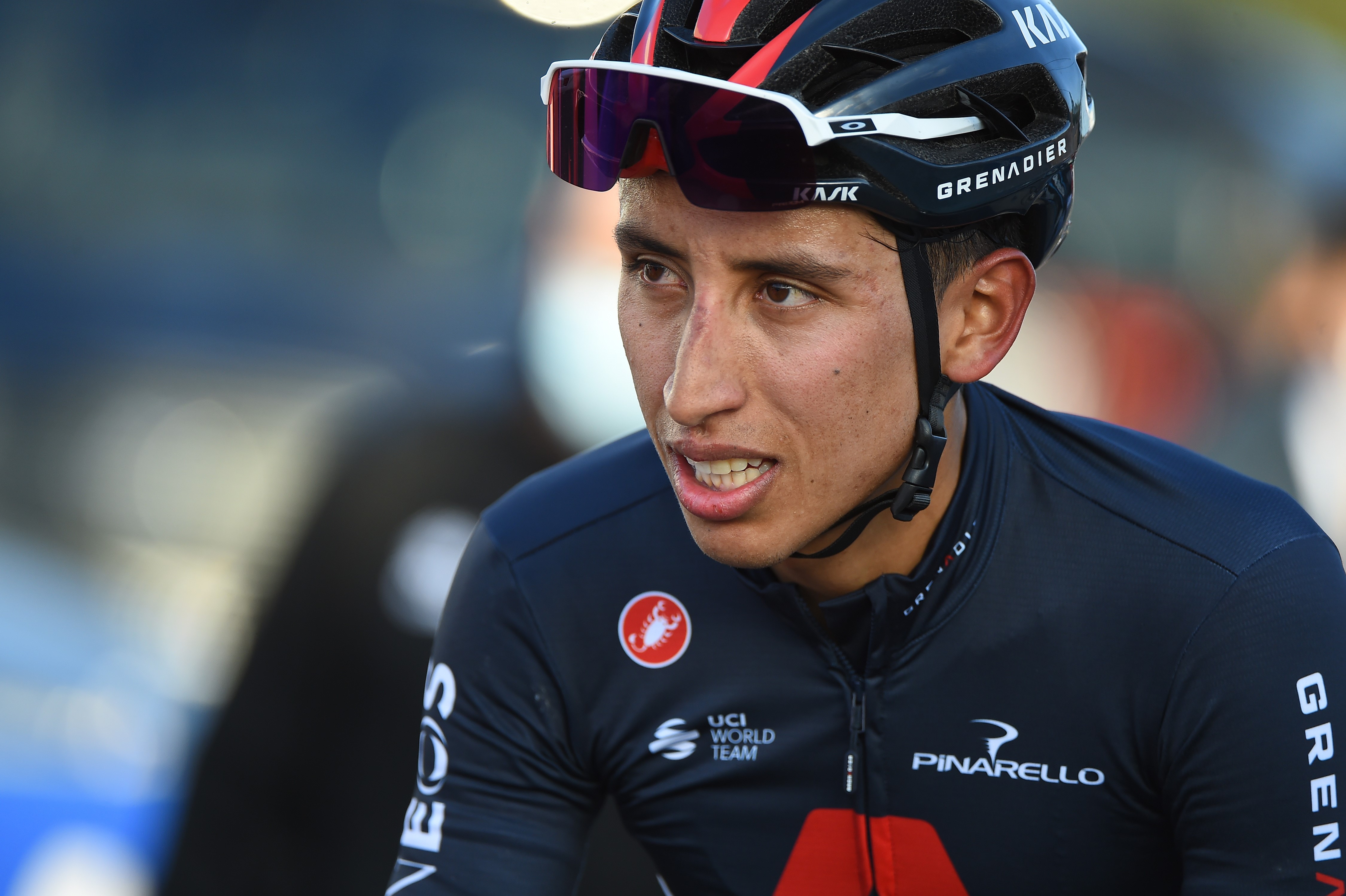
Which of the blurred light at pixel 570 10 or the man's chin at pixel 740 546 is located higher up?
the blurred light at pixel 570 10

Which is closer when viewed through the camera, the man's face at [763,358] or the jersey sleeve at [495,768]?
the man's face at [763,358]

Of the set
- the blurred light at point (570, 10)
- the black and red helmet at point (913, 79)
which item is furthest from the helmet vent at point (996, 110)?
the blurred light at point (570, 10)

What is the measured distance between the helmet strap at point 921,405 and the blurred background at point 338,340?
164 centimetres

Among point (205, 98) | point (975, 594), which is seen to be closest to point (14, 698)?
point (205, 98)

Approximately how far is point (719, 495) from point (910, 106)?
60 centimetres

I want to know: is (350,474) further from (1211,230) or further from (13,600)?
(1211,230)

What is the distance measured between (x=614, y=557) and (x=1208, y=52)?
279 centimetres

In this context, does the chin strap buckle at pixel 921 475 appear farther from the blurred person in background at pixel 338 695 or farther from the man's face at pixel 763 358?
the blurred person in background at pixel 338 695

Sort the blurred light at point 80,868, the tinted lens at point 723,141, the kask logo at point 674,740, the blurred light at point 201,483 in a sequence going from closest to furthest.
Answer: the tinted lens at point 723,141 < the kask logo at point 674,740 < the blurred light at point 80,868 < the blurred light at point 201,483

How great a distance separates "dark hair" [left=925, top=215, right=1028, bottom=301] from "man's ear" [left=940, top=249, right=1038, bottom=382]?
11mm

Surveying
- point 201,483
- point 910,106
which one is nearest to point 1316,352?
point 910,106

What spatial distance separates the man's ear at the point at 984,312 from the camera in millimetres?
1895

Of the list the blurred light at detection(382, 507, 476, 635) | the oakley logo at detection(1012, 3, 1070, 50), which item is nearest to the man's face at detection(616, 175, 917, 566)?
the oakley logo at detection(1012, 3, 1070, 50)

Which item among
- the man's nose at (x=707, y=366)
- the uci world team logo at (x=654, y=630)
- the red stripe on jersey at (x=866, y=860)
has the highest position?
the man's nose at (x=707, y=366)
